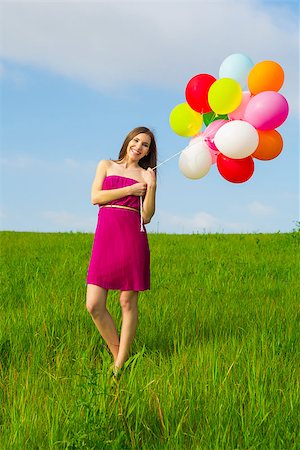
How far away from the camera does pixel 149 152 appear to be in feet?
14.7

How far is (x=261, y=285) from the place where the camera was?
7.48 meters

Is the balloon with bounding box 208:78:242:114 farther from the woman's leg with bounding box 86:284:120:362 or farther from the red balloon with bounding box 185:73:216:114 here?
the woman's leg with bounding box 86:284:120:362

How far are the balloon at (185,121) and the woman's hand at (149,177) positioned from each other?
0.65m

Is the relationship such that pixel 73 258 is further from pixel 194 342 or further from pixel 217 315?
pixel 194 342

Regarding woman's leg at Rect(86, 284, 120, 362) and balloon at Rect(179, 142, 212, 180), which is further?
balloon at Rect(179, 142, 212, 180)

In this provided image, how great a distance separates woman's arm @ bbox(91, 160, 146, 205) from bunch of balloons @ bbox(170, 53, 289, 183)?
55cm

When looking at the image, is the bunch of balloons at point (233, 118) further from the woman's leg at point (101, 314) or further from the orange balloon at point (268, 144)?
the woman's leg at point (101, 314)

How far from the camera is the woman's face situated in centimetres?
432

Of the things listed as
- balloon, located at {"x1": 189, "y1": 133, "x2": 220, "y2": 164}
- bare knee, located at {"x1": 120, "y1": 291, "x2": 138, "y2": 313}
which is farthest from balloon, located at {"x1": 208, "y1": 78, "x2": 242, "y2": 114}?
bare knee, located at {"x1": 120, "y1": 291, "x2": 138, "y2": 313}

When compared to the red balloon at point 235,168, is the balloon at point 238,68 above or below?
above

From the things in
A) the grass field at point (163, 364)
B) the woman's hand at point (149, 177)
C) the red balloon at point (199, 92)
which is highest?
the red balloon at point (199, 92)

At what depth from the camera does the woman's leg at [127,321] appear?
413cm

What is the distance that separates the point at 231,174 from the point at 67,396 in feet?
7.34

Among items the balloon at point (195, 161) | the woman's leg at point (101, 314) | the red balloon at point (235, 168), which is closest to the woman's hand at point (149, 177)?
the balloon at point (195, 161)
